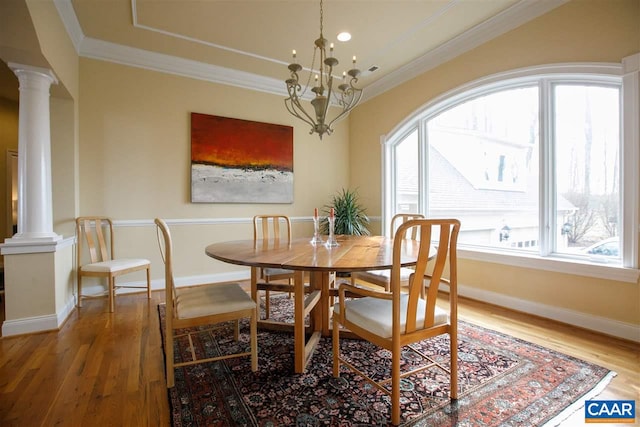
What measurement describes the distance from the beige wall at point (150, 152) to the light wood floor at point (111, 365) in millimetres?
1105

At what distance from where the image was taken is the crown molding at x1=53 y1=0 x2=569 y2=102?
281 cm

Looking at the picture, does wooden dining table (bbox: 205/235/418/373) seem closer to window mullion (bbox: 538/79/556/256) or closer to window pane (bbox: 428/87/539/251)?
window mullion (bbox: 538/79/556/256)

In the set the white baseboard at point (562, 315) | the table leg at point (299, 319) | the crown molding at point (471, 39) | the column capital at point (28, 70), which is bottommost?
the white baseboard at point (562, 315)

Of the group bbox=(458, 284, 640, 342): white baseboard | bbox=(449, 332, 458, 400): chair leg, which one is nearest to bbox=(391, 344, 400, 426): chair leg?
bbox=(449, 332, 458, 400): chair leg

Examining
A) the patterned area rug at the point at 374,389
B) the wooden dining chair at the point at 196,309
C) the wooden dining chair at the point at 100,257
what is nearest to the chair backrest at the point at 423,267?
the patterned area rug at the point at 374,389

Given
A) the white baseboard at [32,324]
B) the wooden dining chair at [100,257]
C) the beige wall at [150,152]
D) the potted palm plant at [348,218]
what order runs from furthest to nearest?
1. the potted palm plant at [348,218]
2. the beige wall at [150,152]
3. the wooden dining chair at [100,257]
4. the white baseboard at [32,324]

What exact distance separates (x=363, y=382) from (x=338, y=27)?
3.15 meters

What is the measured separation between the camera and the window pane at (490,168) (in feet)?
10.0

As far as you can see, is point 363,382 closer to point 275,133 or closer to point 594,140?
point 594,140

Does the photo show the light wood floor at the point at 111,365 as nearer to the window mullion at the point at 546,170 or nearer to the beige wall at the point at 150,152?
the window mullion at the point at 546,170

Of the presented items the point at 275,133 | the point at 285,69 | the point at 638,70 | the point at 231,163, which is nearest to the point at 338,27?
the point at 285,69

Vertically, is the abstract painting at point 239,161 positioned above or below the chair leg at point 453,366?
above

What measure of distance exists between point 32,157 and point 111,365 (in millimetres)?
1938

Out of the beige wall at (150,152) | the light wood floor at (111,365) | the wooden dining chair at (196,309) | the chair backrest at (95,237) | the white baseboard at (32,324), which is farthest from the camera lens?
the beige wall at (150,152)
